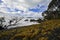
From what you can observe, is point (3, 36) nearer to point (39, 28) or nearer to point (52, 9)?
point (39, 28)

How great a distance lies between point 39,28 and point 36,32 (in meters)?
1.24

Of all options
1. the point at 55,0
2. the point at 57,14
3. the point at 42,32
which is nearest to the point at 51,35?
the point at 42,32

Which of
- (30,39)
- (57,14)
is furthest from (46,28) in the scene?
(57,14)

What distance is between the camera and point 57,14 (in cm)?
5053

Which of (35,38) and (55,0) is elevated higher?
(55,0)

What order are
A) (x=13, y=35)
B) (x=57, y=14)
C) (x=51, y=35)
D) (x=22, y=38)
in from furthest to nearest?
(x=57, y=14) → (x=13, y=35) → (x=22, y=38) → (x=51, y=35)

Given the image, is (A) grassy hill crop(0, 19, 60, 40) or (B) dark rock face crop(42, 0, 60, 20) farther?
(B) dark rock face crop(42, 0, 60, 20)

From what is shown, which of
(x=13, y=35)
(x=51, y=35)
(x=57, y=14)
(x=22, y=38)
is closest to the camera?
(x=51, y=35)

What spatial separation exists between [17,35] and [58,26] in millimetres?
5221

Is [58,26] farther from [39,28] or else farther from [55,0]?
[55,0]

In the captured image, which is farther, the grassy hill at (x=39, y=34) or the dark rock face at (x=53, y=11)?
the dark rock face at (x=53, y=11)

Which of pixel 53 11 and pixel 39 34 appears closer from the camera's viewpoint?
pixel 39 34

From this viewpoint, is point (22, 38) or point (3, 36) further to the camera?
point (3, 36)

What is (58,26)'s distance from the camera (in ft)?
71.2
